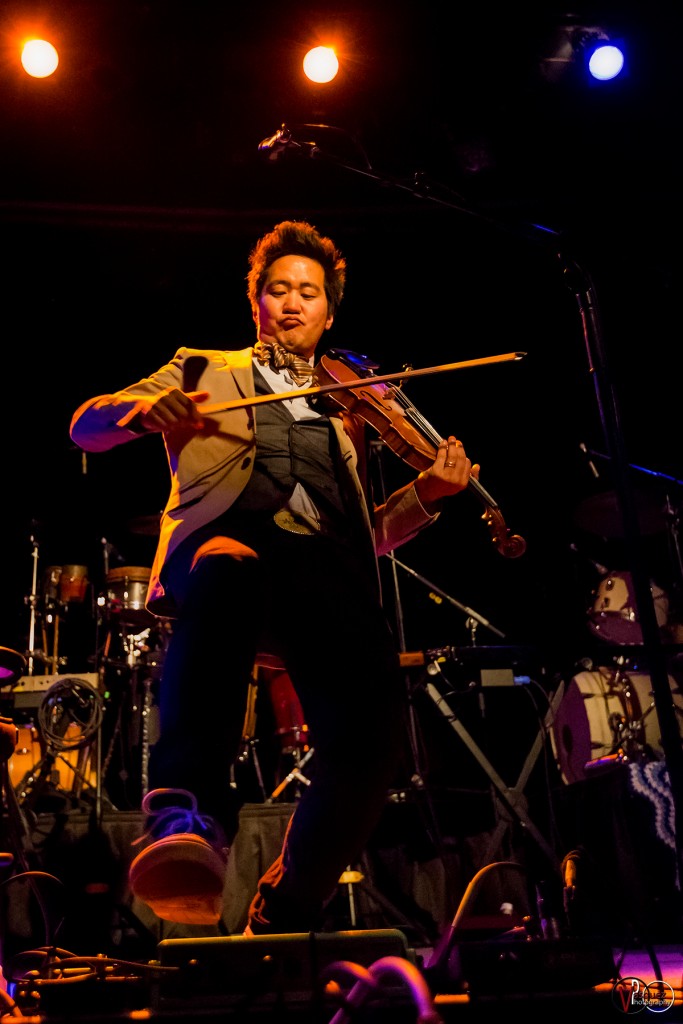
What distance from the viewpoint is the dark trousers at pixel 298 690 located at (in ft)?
6.52

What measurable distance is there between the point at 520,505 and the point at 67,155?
438 cm

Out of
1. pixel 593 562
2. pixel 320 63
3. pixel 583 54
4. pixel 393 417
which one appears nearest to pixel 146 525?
pixel 320 63

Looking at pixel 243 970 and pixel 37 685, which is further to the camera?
pixel 37 685

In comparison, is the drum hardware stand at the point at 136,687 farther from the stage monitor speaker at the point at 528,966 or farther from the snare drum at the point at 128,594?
the stage monitor speaker at the point at 528,966

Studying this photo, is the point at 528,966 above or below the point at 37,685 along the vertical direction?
below

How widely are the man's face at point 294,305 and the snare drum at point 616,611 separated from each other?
14.7 ft

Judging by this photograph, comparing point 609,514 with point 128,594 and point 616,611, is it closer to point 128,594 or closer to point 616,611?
point 616,611

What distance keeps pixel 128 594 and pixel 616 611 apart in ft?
12.2

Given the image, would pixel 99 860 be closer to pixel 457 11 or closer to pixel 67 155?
pixel 67 155

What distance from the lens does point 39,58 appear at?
464 centimetres

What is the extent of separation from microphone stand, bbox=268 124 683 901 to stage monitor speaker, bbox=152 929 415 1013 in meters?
1.02

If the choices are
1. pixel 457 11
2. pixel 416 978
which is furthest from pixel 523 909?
pixel 457 11

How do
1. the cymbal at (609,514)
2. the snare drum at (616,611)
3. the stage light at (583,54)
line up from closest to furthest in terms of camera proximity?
1. the stage light at (583,54)
2. the cymbal at (609,514)
3. the snare drum at (616,611)

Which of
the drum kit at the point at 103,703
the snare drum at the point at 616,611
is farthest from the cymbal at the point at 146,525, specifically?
the snare drum at the point at 616,611
